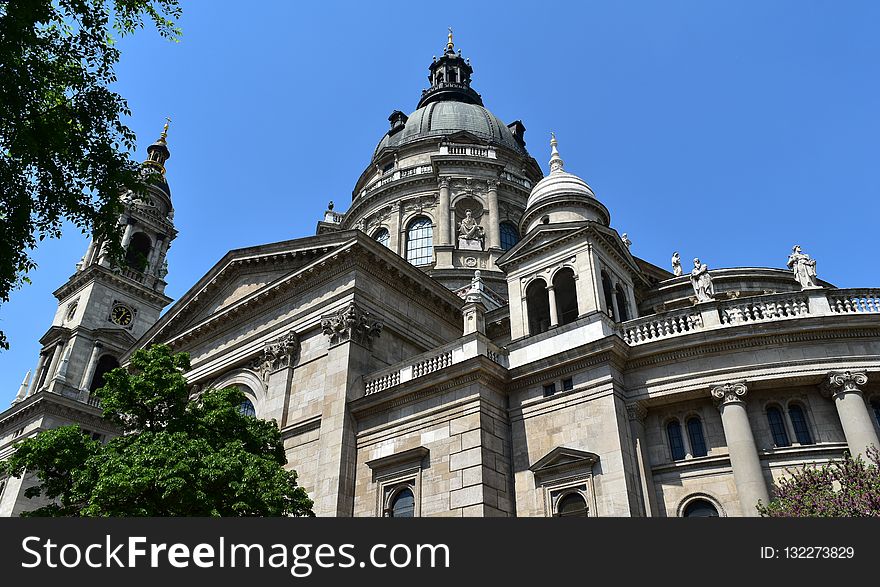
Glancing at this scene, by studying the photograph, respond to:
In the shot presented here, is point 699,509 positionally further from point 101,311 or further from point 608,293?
point 101,311

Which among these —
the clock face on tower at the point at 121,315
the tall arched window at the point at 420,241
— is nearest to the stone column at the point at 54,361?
the clock face on tower at the point at 121,315

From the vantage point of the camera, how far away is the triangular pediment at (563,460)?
59.7ft

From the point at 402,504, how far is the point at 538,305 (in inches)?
355

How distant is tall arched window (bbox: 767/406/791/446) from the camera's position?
58.6ft

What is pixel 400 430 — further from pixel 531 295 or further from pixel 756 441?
pixel 756 441

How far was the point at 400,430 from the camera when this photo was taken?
70.4 ft

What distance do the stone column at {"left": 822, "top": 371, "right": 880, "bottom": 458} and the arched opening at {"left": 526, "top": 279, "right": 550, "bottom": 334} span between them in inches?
370

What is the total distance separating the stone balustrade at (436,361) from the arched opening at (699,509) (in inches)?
270

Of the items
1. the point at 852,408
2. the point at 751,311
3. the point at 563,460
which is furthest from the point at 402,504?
the point at 852,408

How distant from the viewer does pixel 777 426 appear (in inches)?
712

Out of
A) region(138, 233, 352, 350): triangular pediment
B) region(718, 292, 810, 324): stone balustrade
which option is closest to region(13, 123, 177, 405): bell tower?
region(138, 233, 352, 350): triangular pediment

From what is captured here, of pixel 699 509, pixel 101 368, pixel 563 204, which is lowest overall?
pixel 699 509

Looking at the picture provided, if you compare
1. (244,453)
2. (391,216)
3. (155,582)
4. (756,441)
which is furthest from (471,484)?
(391,216)

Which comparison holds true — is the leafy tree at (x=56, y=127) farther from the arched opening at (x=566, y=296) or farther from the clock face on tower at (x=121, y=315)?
the clock face on tower at (x=121, y=315)
